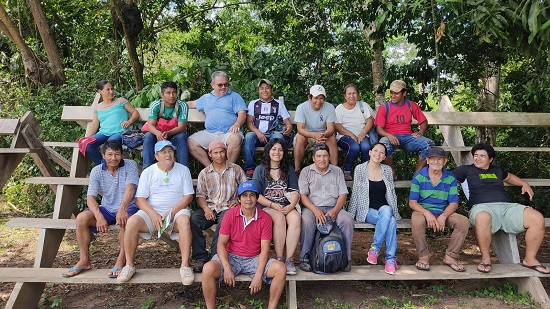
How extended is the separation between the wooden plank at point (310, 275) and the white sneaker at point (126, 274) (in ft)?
0.15

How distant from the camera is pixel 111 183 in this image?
4086 mm

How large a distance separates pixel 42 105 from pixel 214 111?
3564 mm

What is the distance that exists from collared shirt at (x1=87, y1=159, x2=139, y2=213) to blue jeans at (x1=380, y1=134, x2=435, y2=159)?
8.72 ft

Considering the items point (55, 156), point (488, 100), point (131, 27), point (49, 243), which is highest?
point (131, 27)

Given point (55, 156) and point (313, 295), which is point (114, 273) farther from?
point (55, 156)

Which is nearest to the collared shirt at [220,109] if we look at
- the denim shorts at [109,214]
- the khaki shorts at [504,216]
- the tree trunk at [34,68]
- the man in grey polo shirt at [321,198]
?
the man in grey polo shirt at [321,198]

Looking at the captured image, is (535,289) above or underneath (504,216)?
underneath

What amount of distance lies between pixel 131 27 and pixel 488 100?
21.8ft

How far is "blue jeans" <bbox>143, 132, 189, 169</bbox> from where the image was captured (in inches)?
181

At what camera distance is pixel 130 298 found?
4.14 m

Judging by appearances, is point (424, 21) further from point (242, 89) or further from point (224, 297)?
point (224, 297)

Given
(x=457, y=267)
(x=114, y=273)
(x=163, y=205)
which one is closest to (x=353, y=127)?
(x=457, y=267)

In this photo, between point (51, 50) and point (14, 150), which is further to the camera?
point (51, 50)

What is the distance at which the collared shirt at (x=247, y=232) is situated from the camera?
3.68 m
